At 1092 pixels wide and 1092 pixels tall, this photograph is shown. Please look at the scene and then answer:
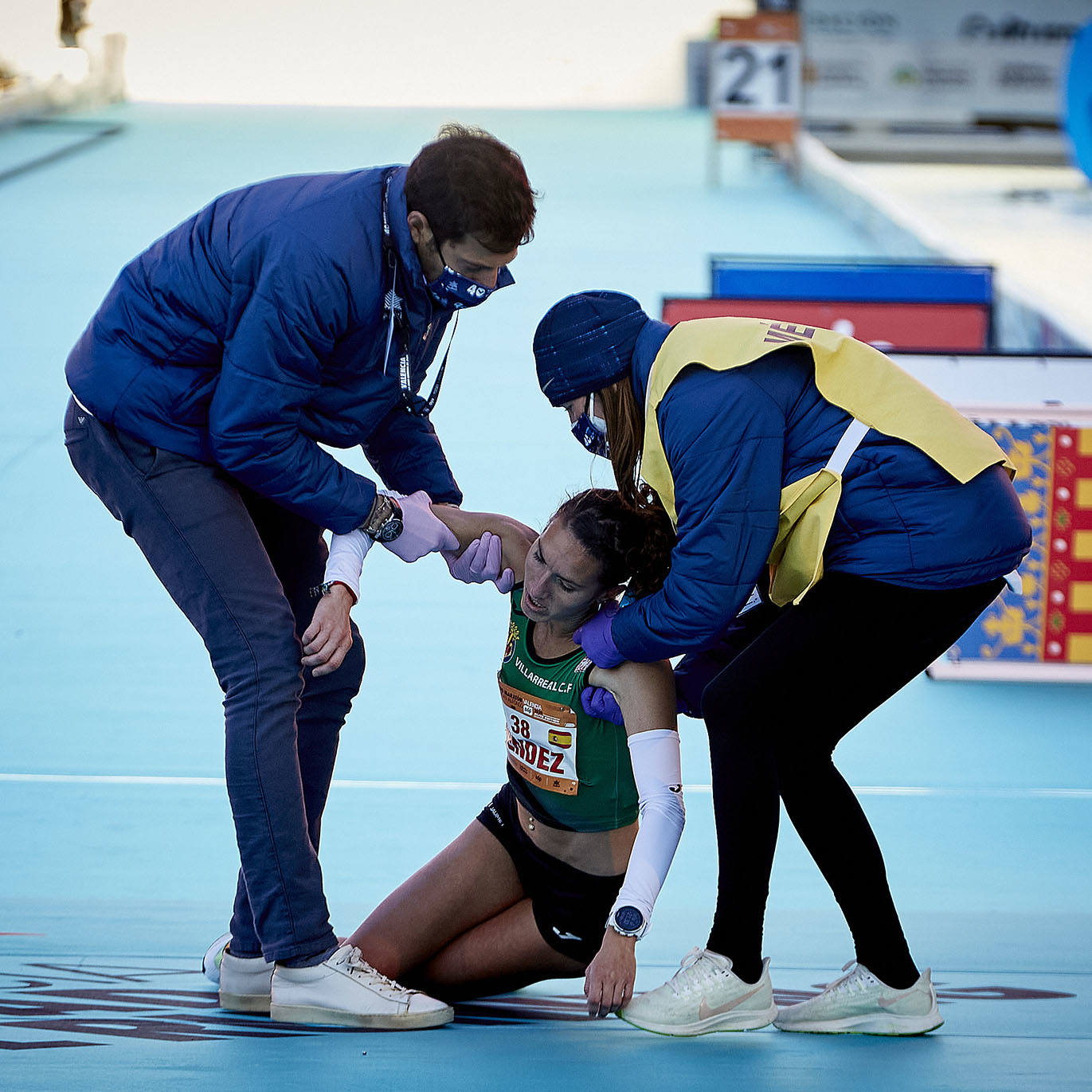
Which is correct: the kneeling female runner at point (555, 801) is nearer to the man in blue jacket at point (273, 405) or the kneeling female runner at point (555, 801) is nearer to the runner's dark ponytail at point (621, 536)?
the runner's dark ponytail at point (621, 536)

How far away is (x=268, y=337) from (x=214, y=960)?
1.08 metres

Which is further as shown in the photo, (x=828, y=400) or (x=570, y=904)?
(x=570, y=904)

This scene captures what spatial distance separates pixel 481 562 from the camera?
97.1 inches

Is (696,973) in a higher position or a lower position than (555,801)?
lower

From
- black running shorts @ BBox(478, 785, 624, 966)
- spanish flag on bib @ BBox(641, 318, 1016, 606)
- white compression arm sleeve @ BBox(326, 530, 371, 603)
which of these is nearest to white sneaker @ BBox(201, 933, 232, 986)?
black running shorts @ BBox(478, 785, 624, 966)

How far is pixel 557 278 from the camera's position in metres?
9.80

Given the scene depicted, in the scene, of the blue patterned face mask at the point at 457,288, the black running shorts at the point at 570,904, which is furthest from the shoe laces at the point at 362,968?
the blue patterned face mask at the point at 457,288

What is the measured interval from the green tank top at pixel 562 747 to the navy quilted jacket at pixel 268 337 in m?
0.39

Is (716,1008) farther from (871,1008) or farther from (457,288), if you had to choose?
(457,288)

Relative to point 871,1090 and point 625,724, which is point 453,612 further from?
point 871,1090

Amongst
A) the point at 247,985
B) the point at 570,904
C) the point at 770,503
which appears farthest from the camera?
the point at 570,904

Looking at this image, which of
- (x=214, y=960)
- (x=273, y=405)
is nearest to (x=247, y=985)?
(x=214, y=960)

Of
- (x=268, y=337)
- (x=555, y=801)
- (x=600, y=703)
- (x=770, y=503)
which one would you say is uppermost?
(x=268, y=337)

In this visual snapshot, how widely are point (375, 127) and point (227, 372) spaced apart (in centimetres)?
1642
